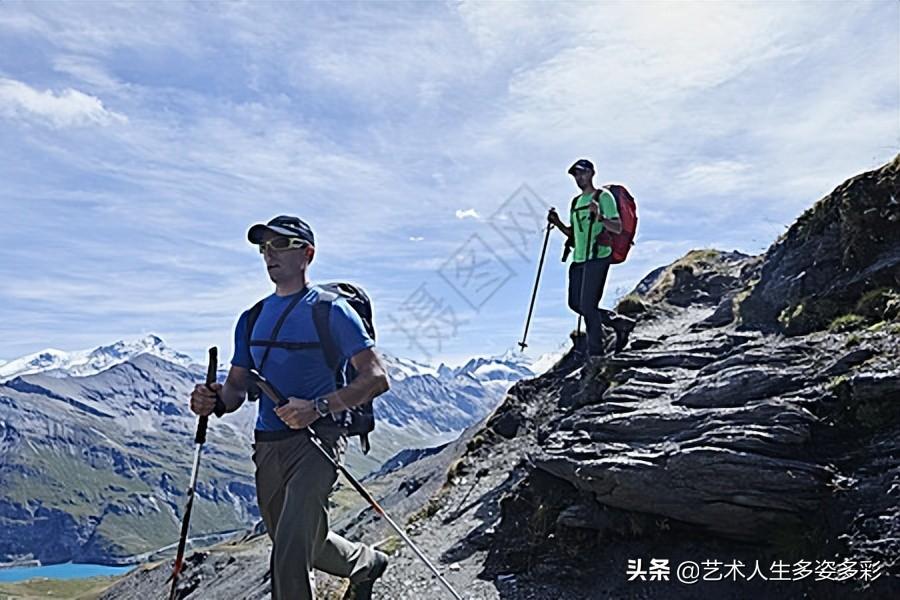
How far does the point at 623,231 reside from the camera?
13789 mm

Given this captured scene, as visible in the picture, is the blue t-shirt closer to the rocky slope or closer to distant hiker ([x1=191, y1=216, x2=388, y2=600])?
distant hiker ([x1=191, y1=216, x2=388, y2=600])

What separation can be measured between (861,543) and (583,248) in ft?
24.5

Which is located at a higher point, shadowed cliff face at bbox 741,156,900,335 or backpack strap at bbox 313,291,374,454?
shadowed cliff face at bbox 741,156,900,335

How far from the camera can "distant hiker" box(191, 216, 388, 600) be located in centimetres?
657

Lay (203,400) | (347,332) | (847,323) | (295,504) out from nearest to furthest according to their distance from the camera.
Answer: (295,504) < (347,332) < (203,400) < (847,323)

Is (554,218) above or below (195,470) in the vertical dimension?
above

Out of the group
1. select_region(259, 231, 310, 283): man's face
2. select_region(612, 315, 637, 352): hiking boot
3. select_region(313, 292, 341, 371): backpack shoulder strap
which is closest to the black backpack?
select_region(313, 292, 341, 371): backpack shoulder strap

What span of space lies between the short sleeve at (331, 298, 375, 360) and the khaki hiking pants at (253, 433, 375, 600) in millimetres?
928

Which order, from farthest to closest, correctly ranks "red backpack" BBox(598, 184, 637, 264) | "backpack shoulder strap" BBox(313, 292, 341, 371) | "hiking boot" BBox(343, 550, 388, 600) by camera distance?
"red backpack" BBox(598, 184, 637, 264), "hiking boot" BBox(343, 550, 388, 600), "backpack shoulder strap" BBox(313, 292, 341, 371)

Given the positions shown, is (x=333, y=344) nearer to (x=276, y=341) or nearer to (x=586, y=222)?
(x=276, y=341)

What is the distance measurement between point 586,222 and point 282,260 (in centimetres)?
779

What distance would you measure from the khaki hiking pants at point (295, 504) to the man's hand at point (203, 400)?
63cm

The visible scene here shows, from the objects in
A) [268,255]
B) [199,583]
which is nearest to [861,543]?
[268,255]

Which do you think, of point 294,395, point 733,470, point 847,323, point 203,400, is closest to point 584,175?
point 847,323
